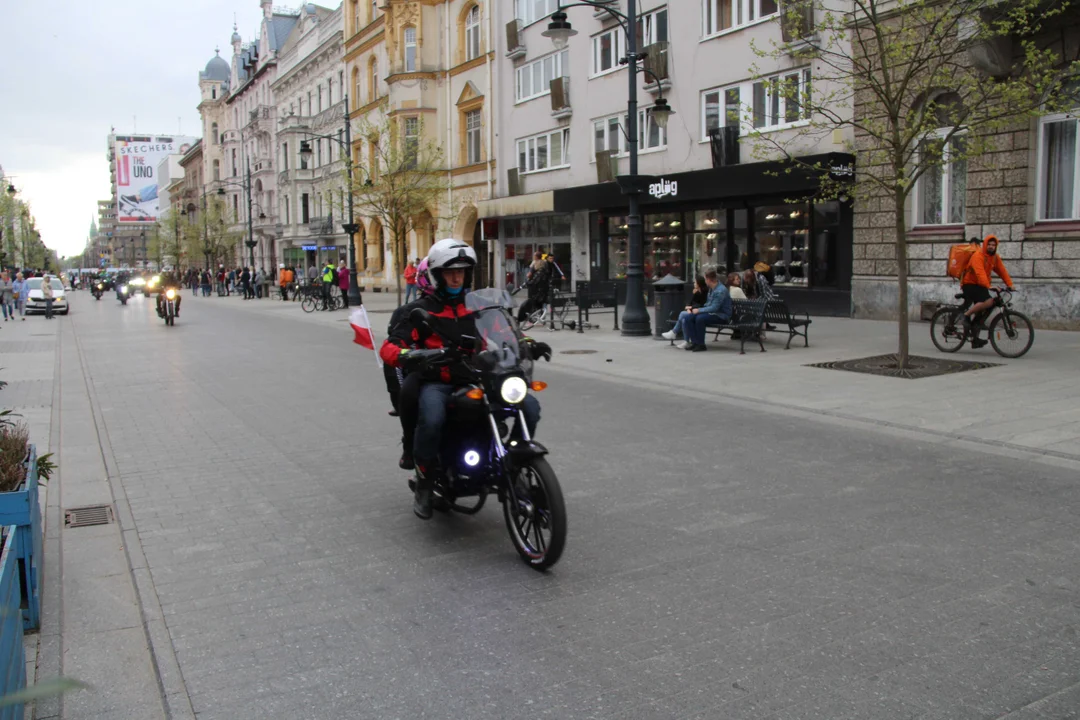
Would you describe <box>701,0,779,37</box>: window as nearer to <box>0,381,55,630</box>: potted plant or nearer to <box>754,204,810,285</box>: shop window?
<box>754,204,810,285</box>: shop window

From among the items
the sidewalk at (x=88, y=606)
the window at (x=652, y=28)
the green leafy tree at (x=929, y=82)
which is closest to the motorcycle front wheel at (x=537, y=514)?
the sidewalk at (x=88, y=606)

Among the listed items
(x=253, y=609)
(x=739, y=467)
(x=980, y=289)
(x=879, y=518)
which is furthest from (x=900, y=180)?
(x=253, y=609)

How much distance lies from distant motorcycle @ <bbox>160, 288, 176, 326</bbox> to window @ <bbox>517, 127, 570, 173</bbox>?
44.5 ft

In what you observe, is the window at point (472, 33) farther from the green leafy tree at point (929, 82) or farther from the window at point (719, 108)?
the green leafy tree at point (929, 82)

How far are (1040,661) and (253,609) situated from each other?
3.31 meters

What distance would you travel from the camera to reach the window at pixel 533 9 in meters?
31.5

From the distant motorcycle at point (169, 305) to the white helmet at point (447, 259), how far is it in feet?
65.5

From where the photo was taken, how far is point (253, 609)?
4.22 metres

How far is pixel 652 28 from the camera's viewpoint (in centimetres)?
2608

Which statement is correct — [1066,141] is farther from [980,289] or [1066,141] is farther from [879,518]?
[879,518]

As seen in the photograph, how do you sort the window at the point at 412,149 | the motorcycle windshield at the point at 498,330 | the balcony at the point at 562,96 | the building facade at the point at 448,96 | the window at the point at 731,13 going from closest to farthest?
the motorcycle windshield at the point at 498,330, the window at the point at 731,13, the balcony at the point at 562,96, the window at the point at 412,149, the building facade at the point at 448,96

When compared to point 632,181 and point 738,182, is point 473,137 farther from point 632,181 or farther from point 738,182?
point 632,181

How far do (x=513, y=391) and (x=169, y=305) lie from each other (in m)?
20.9

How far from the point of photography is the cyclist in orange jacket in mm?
12594
